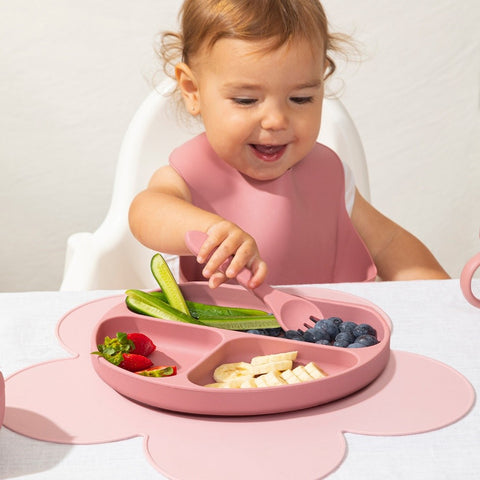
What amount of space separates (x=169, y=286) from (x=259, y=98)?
0.32 m

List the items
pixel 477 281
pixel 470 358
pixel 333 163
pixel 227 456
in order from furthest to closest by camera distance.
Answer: pixel 333 163
pixel 477 281
pixel 470 358
pixel 227 456

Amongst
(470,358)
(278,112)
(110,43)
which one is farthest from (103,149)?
(470,358)

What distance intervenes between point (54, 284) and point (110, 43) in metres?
0.76

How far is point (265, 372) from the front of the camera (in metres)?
0.74

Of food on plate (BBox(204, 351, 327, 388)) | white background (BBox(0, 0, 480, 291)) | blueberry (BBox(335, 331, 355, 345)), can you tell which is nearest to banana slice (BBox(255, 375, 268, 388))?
food on plate (BBox(204, 351, 327, 388))

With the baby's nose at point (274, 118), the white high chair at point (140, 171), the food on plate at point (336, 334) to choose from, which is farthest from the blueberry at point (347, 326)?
the white high chair at point (140, 171)

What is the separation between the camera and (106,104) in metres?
2.47

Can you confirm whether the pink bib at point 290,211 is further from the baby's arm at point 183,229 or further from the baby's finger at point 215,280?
the baby's finger at point 215,280

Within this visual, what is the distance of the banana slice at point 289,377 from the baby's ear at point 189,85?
56 cm

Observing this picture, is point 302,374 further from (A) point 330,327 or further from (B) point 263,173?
(B) point 263,173

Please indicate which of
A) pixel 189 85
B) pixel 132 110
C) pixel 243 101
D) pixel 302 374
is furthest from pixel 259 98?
pixel 132 110

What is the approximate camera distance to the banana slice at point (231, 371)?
0.74m

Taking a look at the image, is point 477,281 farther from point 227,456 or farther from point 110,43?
point 110,43

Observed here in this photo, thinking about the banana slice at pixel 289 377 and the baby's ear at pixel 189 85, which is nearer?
the banana slice at pixel 289 377
